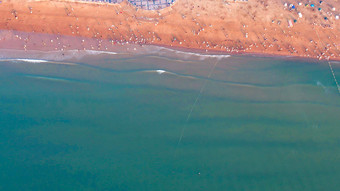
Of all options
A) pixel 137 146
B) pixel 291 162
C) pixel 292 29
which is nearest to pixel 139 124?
pixel 137 146

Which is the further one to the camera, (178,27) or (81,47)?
(178,27)

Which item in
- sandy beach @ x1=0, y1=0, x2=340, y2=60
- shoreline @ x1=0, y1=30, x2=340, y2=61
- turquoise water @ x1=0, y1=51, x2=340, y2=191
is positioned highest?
sandy beach @ x1=0, y1=0, x2=340, y2=60

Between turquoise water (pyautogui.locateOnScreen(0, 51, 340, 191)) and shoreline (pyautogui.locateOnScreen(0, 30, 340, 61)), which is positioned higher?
shoreline (pyautogui.locateOnScreen(0, 30, 340, 61))

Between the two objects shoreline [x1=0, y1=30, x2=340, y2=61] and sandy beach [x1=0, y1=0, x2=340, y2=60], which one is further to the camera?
sandy beach [x1=0, y1=0, x2=340, y2=60]

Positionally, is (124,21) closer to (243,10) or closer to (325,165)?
(243,10)

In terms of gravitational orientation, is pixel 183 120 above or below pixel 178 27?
below
